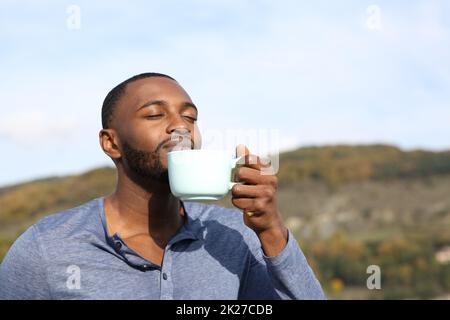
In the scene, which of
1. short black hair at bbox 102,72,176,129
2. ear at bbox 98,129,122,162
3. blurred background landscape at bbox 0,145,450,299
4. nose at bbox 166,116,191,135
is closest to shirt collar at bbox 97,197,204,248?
ear at bbox 98,129,122,162

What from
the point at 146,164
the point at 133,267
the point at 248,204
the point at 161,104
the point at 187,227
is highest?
the point at 161,104

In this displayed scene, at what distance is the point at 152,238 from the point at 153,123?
566 mm

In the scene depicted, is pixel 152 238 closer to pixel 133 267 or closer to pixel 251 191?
pixel 133 267

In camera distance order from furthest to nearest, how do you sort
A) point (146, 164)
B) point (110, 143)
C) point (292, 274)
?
point (110, 143), point (146, 164), point (292, 274)

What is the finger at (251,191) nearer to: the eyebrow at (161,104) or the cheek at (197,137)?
the cheek at (197,137)

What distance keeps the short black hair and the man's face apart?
0.24 ft

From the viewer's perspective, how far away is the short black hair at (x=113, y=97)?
3426 millimetres

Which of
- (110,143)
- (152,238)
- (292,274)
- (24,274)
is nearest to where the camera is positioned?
(292,274)

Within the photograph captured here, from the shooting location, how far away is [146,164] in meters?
3.16

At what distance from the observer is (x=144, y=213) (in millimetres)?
3357

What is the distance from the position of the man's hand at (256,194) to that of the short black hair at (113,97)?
33.7 inches

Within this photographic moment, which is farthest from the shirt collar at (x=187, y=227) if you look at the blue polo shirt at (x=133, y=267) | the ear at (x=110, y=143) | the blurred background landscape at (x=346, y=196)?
the blurred background landscape at (x=346, y=196)

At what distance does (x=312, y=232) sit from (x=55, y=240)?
15732 millimetres

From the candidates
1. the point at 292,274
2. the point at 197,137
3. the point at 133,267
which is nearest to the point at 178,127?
the point at 197,137
